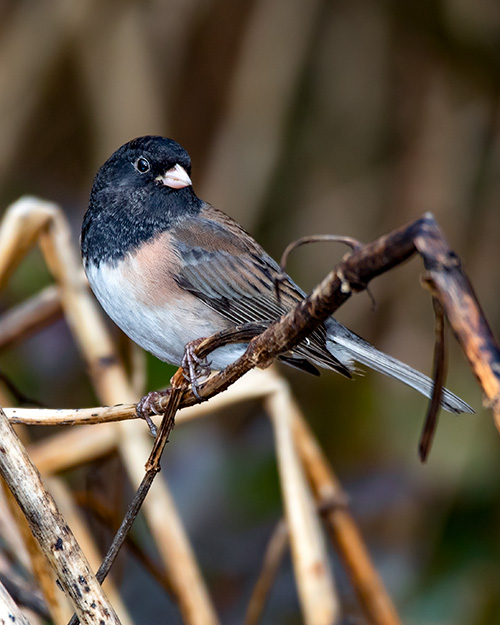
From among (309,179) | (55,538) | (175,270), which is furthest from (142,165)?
(309,179)

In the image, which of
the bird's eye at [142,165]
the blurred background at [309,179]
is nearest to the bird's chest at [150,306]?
the bird's eye at [142,165]

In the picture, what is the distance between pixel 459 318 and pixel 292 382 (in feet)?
10.3

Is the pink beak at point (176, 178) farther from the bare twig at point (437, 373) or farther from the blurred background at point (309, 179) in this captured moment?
the bare twig at point (437, 373)

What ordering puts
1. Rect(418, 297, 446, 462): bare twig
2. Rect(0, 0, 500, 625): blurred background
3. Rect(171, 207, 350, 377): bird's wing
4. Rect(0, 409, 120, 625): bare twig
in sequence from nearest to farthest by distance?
1. Rect(418, 297, 446, 462): bare twig
2. Rect(0, 409, 120, 625): bare twig
3. Rect(171, 207, 350, 377): bird's wing
4. Rect(0, 0, 500, 625): blurred background

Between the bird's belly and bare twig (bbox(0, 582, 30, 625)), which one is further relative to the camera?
the bird's belly

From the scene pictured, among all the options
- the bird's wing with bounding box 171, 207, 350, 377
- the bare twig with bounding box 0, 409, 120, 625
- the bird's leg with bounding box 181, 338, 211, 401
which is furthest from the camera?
the bird's wing with bounding box 171, 207, 350, 377

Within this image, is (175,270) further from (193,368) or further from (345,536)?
(345,536)

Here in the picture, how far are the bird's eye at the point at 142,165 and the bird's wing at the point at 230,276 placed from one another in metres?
0.15

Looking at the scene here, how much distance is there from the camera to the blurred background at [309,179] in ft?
8.70

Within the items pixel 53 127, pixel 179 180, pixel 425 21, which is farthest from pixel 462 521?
pixel 53 127

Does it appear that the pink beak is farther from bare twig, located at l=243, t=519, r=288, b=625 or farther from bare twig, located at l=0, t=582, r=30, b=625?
bare twig, located at l=0, t=582, r=30, b=625

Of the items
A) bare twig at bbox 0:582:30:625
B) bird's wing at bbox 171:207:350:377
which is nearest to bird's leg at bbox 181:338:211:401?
bird's wing at bbox 171:207:350:377

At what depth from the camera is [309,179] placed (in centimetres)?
370

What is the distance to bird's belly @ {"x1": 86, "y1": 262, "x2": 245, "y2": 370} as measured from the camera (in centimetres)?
159
